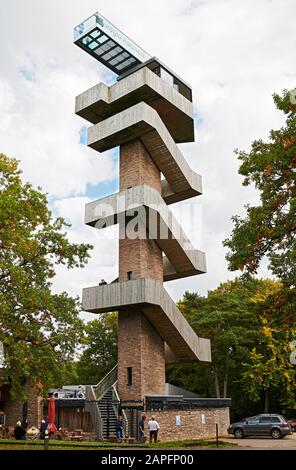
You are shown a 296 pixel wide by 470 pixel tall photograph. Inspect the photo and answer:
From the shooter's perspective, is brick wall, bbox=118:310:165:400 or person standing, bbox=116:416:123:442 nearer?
person standing, bbox=116:416:123:442

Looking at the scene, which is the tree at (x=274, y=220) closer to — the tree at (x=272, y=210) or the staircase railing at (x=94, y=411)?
Result: the tree at (x=272, y=210)

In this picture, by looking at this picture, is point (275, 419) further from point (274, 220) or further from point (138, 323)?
point (274, 220)

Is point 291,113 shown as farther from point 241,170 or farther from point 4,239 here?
point 4,239

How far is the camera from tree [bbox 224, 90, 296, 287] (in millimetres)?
18016

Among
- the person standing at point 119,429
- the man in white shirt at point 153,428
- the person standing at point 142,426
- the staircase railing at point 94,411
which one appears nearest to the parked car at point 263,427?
the person standing at point 142,426

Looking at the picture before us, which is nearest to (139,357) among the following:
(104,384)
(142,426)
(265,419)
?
(104,384)

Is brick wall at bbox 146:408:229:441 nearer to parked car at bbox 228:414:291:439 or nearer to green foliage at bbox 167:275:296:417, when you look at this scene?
parked car at bbox 228:414:291:439

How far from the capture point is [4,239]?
21234 millimetres

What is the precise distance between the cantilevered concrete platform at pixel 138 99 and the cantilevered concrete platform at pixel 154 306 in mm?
11759

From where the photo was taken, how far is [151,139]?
104 ft

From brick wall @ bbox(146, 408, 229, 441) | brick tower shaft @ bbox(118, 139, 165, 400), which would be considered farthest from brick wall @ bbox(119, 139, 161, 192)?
brick wall @ bbox(146, 408, 229, 441)

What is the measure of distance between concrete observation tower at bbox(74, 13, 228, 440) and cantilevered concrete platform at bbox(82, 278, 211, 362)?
56 millimetres

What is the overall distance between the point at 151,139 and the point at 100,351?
27621 mm
